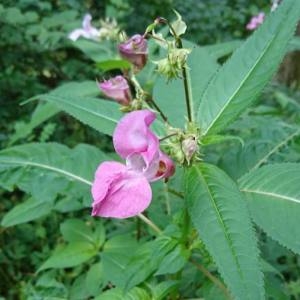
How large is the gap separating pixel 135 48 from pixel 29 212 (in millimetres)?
817

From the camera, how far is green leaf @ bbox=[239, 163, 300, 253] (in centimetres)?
122

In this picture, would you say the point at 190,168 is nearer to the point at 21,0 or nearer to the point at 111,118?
the point at 111,118

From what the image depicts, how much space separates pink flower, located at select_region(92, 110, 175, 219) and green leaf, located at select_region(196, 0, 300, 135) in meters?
0.21

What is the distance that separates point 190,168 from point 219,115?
0.53 feet

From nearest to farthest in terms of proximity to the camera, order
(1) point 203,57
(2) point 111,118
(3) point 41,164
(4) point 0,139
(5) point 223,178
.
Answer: (5) point 223,178 < (2) point 111,118 < (3) point 41,164 < (1) point 203,57 < (4) point 0,139

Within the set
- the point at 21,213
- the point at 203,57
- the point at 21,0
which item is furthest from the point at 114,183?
the point at 21,0

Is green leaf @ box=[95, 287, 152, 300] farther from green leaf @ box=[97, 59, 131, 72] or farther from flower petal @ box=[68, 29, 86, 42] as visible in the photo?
flower petal @ box=[68, 29, 86, 42]

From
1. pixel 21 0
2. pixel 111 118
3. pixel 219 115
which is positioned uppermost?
pixel 219 115

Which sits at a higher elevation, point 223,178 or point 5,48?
point 223,178

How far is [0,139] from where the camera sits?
324 cm

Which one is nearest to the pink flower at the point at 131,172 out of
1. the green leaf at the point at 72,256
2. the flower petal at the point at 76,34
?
the green leaf at the point at 72,256

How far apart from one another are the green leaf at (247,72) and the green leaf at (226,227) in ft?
0.51

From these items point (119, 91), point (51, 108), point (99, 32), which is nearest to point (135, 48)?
point (119, 91)

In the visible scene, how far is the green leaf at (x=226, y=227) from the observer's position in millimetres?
1057
